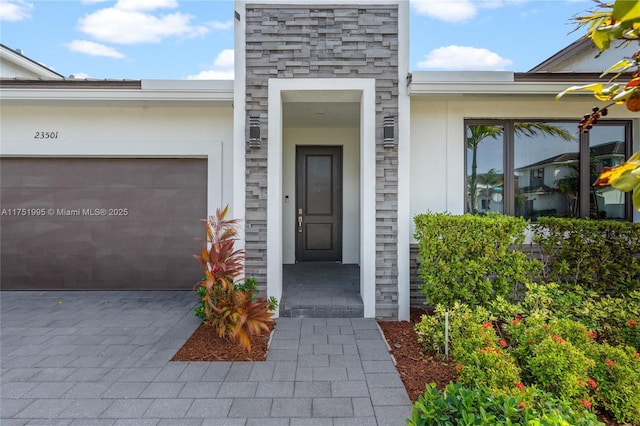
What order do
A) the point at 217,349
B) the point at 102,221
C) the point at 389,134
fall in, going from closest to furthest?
the point at 217,349 → the point at 389,134 → the point at 102,221

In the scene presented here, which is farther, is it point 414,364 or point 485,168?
point 485,168

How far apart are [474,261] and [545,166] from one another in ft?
7.70

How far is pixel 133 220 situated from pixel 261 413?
4424 mm

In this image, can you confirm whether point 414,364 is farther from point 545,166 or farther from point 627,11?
point 545,166

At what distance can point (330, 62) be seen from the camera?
4.34m

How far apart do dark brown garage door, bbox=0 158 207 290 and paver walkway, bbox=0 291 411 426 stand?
1312 mm

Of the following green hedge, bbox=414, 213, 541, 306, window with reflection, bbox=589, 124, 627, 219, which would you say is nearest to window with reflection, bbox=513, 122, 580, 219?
window with reflection, bbox=589, 124, 627, 219

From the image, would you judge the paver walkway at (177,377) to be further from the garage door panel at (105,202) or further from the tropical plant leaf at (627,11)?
the tropical plant leaf at (627,11)

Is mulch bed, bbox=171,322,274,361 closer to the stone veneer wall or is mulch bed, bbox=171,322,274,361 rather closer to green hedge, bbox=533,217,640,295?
the stone veneer wall

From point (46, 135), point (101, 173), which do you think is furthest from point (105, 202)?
point (46, 135)

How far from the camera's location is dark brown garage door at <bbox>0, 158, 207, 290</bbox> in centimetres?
559

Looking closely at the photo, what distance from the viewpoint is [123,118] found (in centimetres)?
541

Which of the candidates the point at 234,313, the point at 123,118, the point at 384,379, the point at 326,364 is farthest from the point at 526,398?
the point at 123,118

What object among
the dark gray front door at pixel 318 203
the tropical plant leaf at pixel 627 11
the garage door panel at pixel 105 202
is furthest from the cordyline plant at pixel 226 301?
the dark gray front door at pixel 318 203
